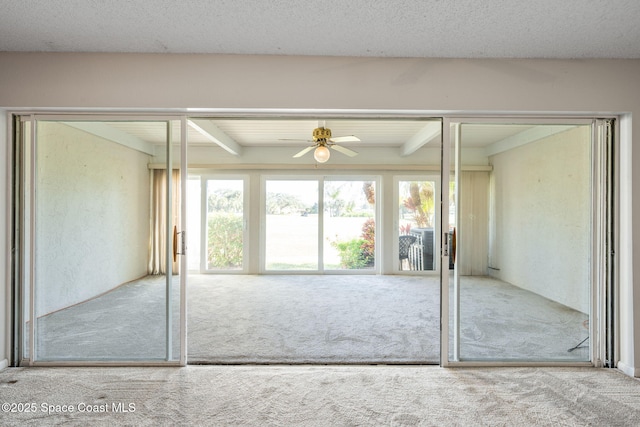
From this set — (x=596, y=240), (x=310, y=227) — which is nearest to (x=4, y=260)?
(x=596, y=240)

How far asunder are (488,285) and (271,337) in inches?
75.1

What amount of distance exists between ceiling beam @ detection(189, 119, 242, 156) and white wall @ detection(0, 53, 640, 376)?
1148 mm

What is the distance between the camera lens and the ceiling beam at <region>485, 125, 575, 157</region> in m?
2.63

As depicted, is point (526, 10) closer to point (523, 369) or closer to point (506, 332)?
point (506, 332)

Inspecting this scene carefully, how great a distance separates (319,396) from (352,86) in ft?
6.83

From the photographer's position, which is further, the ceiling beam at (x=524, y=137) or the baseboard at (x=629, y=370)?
the ceiling beam at (x=524, y=137)

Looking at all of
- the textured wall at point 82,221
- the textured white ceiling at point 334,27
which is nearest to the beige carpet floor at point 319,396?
the textured wall at point 82,221

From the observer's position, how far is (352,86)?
2480 mm

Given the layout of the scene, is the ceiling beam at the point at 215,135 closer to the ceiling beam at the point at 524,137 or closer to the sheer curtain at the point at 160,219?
the sheer curtain at the point at 160,219

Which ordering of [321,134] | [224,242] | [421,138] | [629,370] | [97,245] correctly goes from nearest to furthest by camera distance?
[629,370], [97,245], [321,134], [421,138], [224,242]

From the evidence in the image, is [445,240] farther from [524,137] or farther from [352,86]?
[352,86]

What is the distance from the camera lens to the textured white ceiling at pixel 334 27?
1.87 m

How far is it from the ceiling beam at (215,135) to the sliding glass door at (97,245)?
112cm

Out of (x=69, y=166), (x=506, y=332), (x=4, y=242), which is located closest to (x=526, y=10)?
(x=506, y=332)
